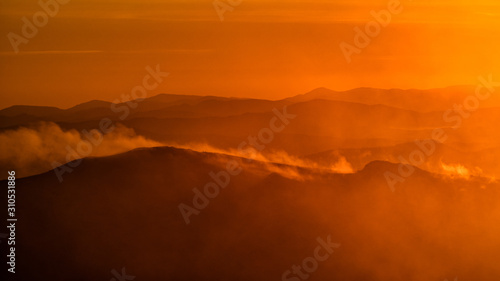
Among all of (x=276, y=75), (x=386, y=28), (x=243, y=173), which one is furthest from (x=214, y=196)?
(x=386, y=28)

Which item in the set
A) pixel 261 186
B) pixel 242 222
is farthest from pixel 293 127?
pixel 242 222

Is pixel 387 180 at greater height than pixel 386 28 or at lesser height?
lesser

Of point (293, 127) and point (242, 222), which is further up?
point (293, 127)

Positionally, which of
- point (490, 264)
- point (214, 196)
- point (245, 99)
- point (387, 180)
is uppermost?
point (245, 99)

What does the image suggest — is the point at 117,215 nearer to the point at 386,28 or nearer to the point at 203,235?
the point at 203,235

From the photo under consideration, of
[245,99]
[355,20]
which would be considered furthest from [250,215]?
[355,20]

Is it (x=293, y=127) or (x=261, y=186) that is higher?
(x=293, y=127)

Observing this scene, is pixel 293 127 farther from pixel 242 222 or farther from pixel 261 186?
pixel 242 222

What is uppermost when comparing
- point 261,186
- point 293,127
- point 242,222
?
point 293,127
